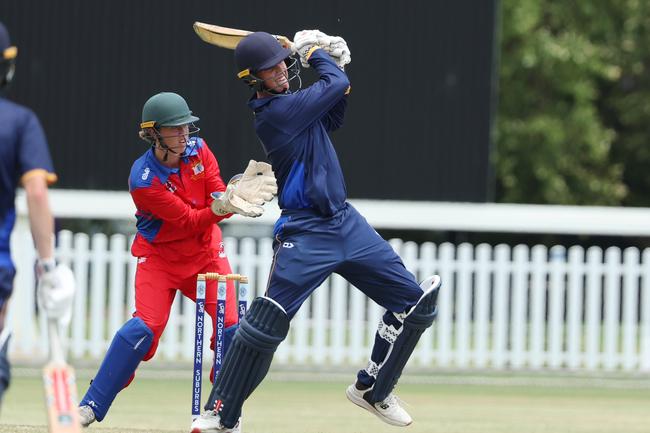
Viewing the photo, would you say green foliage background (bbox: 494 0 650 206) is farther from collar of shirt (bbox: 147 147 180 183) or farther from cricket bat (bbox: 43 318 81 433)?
cricket bat (bbox: 43 318 81 433)

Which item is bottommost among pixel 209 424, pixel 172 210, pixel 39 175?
pixel 209 424

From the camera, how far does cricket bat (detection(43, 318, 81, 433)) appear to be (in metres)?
5.07

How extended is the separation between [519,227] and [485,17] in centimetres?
186

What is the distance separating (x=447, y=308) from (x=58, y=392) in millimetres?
7233

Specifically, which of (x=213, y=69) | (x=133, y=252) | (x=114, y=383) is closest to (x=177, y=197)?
(x=133, y=252)

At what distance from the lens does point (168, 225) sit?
7.01 metres

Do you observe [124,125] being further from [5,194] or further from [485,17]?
[5,194]

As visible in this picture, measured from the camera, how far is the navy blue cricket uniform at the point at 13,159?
489 centimetres

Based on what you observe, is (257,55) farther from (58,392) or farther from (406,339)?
(58,392)

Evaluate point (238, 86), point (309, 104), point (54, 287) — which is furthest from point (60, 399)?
point (238, 86)

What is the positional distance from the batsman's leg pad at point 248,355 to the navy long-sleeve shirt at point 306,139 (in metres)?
0.52

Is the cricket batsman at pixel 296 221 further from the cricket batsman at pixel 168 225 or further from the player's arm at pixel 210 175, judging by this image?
the player's arm at pixel 210 175

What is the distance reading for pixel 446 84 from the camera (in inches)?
481

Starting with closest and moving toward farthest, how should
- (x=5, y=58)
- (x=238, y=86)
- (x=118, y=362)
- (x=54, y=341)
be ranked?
1. (x=5, y=58)
2. (x=54, y=341)
3. (x=118, y=362)
4. (x=238, y=86)
